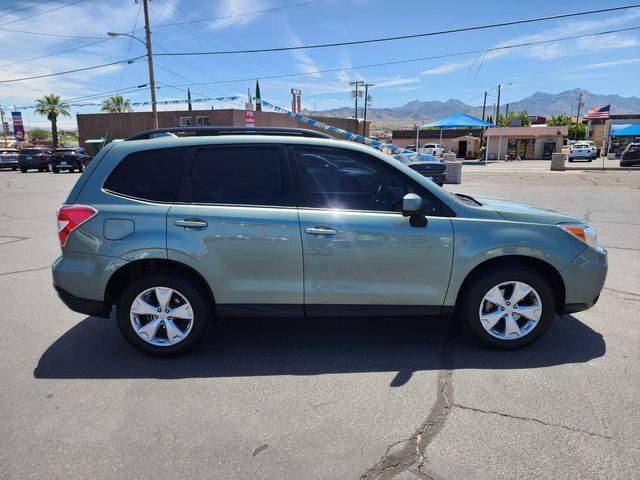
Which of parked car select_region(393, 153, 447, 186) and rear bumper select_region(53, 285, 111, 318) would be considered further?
parked car select_region(393, 153, 447, 186)

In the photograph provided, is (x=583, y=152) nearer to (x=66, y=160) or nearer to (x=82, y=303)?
(x=66, y=160)

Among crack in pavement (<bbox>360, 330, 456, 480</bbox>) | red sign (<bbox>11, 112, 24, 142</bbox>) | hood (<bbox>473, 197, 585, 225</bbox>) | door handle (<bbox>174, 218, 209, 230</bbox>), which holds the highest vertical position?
red sign (<bbox>11, 112, 24, 142</bbox>)

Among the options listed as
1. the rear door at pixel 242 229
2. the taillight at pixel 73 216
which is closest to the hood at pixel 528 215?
the rear door at pixel 242 229

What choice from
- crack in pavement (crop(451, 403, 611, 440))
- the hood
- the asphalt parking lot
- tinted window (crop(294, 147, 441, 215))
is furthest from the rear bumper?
the hood

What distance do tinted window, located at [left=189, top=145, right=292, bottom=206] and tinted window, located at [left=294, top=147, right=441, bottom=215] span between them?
0.67 feet

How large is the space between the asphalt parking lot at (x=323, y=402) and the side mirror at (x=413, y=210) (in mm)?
1127

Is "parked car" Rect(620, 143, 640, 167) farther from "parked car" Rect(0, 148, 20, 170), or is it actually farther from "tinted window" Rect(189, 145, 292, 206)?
"parked car" Rect(0, 148, 20, 170)

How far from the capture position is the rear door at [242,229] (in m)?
3.53

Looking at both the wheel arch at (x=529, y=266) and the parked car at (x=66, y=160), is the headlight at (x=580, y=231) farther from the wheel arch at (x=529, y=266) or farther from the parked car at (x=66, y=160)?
the parked car at (x=66, y=160)

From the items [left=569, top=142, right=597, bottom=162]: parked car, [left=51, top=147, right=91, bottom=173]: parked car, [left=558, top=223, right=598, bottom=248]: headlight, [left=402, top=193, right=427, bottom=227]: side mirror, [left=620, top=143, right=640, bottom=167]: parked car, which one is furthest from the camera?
[left=569, top=142, right=597, bottom=162]: parked car

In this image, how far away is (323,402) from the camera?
311cm

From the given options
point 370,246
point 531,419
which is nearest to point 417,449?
point 531,419

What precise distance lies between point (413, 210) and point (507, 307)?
1.16 m

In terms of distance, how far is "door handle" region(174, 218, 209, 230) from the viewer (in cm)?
353
